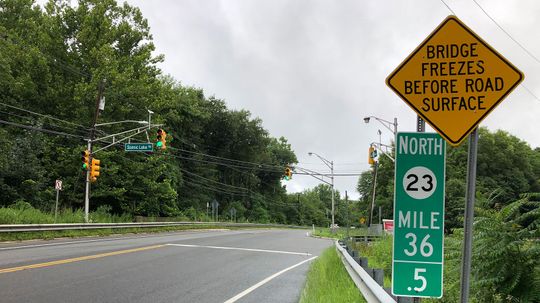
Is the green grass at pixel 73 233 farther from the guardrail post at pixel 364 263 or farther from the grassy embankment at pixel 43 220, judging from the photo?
the guardrail post at pixel 364 263

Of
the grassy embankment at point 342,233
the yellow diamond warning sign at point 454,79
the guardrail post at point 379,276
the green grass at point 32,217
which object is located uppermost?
the yellow diamond warning sign at point 454,79

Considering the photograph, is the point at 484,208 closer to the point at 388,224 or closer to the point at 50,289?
the point at 50,289

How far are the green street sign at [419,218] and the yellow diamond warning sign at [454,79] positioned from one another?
0.92ft

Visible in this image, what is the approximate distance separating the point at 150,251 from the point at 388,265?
28.3 feet

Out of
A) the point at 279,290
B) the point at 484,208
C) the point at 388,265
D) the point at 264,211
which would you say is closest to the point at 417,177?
the point at 484,208

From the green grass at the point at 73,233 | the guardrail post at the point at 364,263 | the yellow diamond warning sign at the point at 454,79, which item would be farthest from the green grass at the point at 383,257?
the green grass at the point at 73,233

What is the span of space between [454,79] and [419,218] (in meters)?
1.25

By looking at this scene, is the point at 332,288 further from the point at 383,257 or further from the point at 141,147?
the point at 141,147

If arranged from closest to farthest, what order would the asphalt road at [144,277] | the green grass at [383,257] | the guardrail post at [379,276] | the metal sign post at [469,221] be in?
the metal sign post at [469,221]
the guardrail post at [379,276]
the asphalt road at [144,277]
the green grass at [383,257]

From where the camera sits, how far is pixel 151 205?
4612 cm

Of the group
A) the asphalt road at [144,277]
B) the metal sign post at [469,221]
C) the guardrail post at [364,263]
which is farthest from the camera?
the asphalt road at [144,277]

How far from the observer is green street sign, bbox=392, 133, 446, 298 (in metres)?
4.18

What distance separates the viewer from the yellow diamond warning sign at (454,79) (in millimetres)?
4012

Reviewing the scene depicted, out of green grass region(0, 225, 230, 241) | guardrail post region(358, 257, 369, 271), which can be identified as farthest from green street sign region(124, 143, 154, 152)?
guardrail post region(358, 257, 369, 271)
